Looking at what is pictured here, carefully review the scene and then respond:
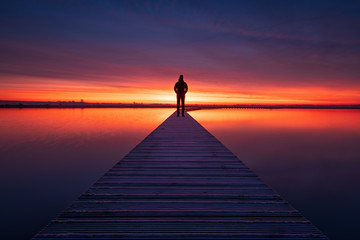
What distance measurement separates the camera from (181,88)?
11.4m

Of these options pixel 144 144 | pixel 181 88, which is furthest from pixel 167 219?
pixel 181 88

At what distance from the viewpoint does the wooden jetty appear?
1.72m

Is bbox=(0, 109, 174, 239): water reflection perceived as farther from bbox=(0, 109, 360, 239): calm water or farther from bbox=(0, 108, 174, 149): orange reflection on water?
bbox=(0, 108, 174, 149): orange reflection on water

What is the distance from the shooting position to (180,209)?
2.09 meters

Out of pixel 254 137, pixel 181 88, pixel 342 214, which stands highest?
pixel 181 88

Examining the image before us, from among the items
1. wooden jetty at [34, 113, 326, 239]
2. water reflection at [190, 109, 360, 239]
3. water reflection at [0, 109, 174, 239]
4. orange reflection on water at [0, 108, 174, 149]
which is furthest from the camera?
orange reflection on water at [0, 108, 174, 149]

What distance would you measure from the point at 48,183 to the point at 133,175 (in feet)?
17.3

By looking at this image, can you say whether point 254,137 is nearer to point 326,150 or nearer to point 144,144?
point 326,150

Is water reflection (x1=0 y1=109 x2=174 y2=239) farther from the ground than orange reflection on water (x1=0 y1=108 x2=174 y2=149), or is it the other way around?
orange reflection on water (x1=0 y1=108 x2=174 y2=149)

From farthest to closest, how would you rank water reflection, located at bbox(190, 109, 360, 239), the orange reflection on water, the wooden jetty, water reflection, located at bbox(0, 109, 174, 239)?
the orange reflection on water
water reflection, located at bbox(190, 109, 360, 239)
water reflection, located at bbox(0, 109, 174, 239)
the wooden jetty

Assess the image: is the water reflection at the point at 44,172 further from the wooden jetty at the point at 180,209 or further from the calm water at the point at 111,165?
the wooden jetty at the point at 180,209

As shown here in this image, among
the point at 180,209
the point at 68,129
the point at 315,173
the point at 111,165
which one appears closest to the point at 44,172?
the point at 111,165

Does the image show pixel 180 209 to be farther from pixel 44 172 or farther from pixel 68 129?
pixel 68 129

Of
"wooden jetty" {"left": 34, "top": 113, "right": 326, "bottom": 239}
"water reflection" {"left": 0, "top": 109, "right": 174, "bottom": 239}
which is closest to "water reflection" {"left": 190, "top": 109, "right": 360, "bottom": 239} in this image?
"wooden jetty" {"left": 34, "top": 113, "right": 326, "bottom": 239}
